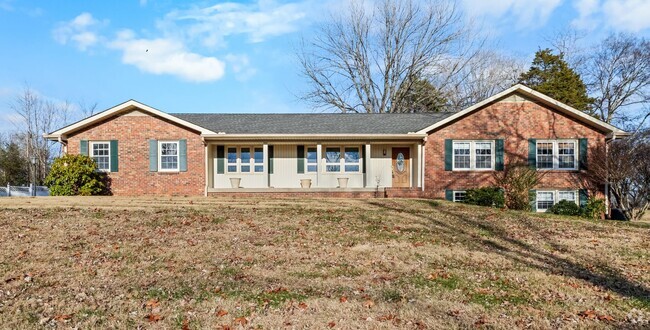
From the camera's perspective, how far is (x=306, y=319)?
4.91 metres

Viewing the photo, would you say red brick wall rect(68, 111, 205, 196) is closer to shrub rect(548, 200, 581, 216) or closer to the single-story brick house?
the single-story brick house

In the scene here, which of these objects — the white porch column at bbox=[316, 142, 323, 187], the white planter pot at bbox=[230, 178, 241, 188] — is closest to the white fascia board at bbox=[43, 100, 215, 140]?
the white planter pot at bbox=[230, 178, 241, 188]

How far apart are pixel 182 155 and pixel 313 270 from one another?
12699mm

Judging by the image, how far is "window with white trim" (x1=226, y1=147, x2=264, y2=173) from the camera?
19.5 m

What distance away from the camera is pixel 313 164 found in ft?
64.4

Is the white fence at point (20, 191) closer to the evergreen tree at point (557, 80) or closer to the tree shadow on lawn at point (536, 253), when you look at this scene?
the tree shadow on lawn at point (536, 253)

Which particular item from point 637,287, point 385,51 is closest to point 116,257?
point 637,287

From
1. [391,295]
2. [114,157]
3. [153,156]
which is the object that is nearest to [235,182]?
[153,156]

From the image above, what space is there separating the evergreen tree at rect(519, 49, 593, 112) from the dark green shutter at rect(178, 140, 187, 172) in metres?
23.4

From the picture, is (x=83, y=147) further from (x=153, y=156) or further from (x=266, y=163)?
(x=266, y=163)

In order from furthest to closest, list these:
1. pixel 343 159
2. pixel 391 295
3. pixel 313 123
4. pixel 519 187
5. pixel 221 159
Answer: pixel 313 123 < pixel 343 159 < pixel 221 159 < pixel 519 187 < pixel 391 295

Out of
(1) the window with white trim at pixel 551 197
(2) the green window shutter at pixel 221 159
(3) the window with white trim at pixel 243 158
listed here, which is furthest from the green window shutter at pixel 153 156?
(1) the window with white trim at pixel 551 197

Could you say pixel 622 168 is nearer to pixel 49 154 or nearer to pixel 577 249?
pixel 577 249

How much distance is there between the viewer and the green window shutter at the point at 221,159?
19391 mm
